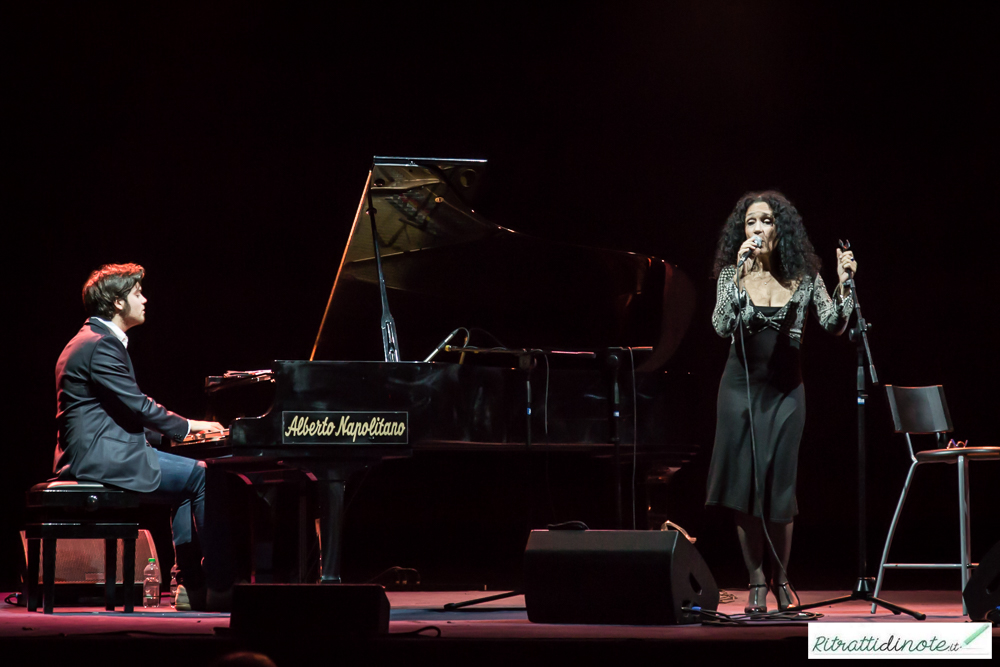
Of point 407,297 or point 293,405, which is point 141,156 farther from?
point 293,405

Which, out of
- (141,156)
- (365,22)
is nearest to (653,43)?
(365,22)

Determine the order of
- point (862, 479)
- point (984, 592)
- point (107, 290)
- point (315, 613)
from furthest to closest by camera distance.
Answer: point (107, 290), point (862, 479), point (984, 592), point (315, 613)

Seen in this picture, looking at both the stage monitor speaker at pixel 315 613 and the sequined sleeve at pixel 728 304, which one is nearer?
the stage monitor speaker at pixel 315 613

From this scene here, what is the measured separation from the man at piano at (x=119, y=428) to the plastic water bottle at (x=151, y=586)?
0.30 metres

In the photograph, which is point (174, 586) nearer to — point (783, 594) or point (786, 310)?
point (783, 594)

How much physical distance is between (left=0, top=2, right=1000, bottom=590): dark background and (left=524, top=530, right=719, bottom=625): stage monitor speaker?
2253 millimetres

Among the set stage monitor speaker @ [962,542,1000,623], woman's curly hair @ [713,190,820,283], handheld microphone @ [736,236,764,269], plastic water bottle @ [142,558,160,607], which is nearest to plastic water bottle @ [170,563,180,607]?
plastic water bottle @ [142,558,160,607]

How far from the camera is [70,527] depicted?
3889mm

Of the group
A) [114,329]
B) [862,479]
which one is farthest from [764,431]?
[114,329]

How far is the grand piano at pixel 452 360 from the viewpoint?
12.0 ft

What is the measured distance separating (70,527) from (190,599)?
57 cm

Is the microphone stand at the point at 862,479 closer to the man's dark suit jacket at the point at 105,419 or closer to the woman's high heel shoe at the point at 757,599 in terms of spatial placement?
the woman's high heel shoe at the point at 757,599

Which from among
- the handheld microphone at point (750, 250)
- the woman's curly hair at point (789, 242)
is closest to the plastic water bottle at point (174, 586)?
the handheld microphone at point (750, 250)

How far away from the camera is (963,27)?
5.46m
